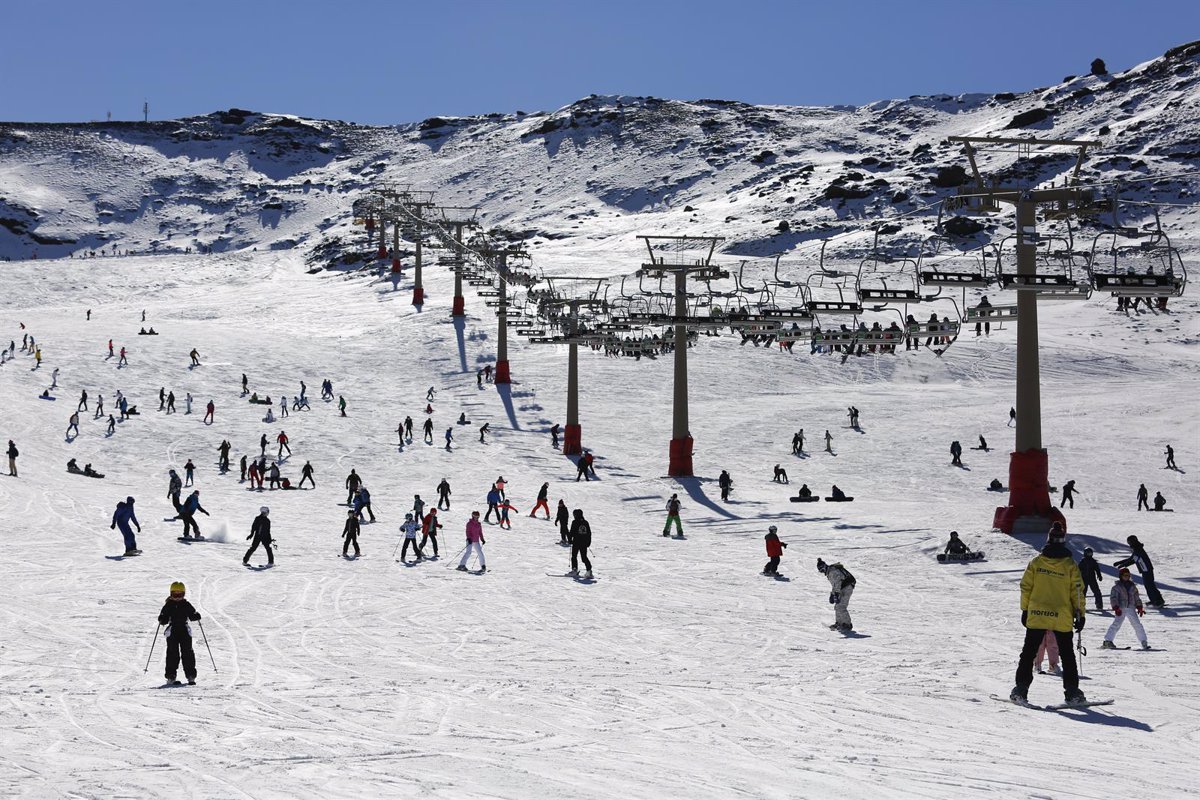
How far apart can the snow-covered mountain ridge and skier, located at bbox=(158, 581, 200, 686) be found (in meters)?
97.3

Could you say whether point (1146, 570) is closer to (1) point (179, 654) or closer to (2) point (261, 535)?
(1) point (179, 654)

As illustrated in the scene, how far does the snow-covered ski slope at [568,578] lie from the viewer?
369 inches

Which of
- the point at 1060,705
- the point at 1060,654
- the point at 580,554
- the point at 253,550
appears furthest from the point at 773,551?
the point at 1060,654

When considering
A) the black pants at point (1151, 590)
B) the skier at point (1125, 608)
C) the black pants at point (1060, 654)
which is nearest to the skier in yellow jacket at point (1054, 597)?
the black pants at point (1060, 654)

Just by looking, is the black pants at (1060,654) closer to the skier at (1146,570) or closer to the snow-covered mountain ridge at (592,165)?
the skier at (1146,570)

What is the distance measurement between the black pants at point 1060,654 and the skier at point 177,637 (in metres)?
7.85

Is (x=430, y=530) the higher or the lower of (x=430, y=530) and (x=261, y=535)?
the lower

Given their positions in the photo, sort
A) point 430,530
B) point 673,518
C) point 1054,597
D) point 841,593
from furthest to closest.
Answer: point 673,518 → point 430,530 → point 841,593 → point 1054,597

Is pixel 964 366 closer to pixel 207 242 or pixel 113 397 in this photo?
pixel 113 397

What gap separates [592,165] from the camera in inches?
6393

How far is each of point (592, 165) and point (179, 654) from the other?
153751 millimetres

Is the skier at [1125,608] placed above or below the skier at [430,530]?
above

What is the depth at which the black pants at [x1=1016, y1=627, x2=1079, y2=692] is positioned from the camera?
1054cm

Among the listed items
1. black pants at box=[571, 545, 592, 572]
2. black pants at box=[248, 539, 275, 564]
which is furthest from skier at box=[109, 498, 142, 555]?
black pants at box=[571, 545, 592, 572]
